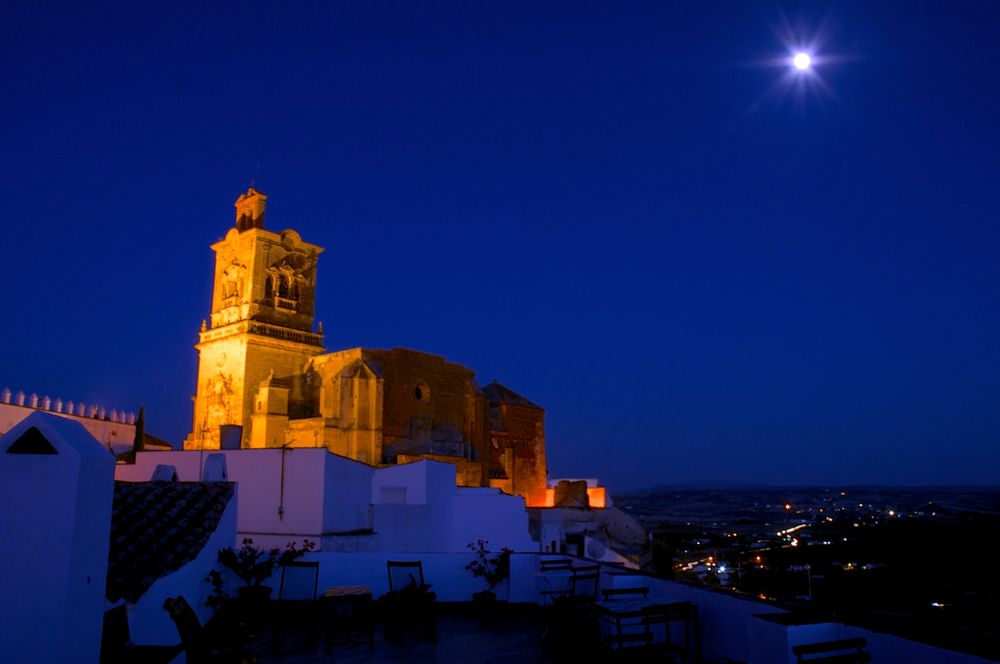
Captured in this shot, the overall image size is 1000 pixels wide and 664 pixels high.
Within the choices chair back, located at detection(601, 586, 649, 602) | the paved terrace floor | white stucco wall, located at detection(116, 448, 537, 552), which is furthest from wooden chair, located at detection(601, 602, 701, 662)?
white stucco wall, located at detection(116, 448, 537, 552)

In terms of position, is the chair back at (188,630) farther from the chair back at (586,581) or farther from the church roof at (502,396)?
the church roof at (502,396)

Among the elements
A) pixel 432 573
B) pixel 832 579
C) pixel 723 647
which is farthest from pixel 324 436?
pixel 832 579

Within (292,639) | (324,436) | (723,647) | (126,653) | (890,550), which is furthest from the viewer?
(890,550)

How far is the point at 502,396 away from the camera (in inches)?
1762

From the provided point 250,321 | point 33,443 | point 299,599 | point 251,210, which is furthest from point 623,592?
point 251,210

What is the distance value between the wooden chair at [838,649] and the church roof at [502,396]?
37832 mm

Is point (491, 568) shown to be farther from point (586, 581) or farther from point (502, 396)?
point (502, 396)

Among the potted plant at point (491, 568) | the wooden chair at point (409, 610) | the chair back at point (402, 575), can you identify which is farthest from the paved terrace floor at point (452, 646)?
the potted plant at point (491, 568)

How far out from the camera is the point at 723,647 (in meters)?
6.93

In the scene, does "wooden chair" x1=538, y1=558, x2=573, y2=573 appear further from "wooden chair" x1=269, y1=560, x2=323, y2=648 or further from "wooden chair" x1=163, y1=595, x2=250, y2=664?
"wooden chair" x1=163, y1=595, x2=250, y2=664

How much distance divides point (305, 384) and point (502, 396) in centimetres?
1287

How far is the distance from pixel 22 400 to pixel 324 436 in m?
11.9

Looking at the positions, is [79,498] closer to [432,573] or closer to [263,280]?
[432,573]

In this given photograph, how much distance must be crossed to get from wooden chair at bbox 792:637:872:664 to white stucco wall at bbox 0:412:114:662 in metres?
4.83
